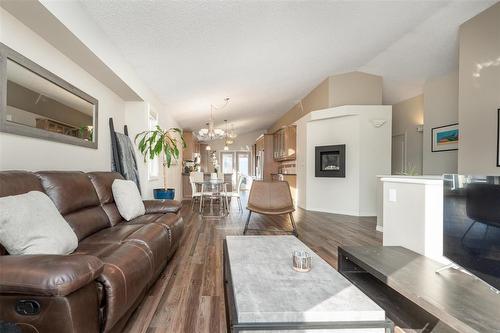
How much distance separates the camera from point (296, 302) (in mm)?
1066

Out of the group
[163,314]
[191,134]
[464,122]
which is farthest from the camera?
[191,134]

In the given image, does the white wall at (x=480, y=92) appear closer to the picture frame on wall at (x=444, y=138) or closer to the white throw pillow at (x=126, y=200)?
the picture frame on wall at (x=444, y=138)

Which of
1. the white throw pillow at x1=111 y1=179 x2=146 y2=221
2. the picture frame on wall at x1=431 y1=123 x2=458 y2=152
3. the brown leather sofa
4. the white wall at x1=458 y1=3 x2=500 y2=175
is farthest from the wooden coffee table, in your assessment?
the picture frame on wall at x1=431 y1=123 x2=458 y2=152

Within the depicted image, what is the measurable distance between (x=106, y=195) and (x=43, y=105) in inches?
39.6

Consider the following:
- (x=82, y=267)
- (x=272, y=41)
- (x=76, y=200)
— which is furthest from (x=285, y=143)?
(x=82, y=267)

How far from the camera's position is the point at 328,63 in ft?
15.1

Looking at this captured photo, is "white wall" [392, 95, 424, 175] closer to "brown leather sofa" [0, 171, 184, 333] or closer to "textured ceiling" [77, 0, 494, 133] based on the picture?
"textured ceiling" [77, 0, 494, 133]

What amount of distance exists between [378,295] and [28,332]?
6.34ft

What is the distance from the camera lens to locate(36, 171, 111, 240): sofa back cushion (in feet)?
5.82

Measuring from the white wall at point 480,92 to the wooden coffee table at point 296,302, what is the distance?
310 cm

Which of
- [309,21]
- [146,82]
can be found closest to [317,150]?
[309,21]

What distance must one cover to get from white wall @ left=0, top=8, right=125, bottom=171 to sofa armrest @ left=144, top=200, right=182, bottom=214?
3.01 feet

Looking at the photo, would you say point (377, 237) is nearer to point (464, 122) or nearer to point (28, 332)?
point (464, 122)

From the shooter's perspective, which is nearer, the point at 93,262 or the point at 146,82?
the point at 93,262
